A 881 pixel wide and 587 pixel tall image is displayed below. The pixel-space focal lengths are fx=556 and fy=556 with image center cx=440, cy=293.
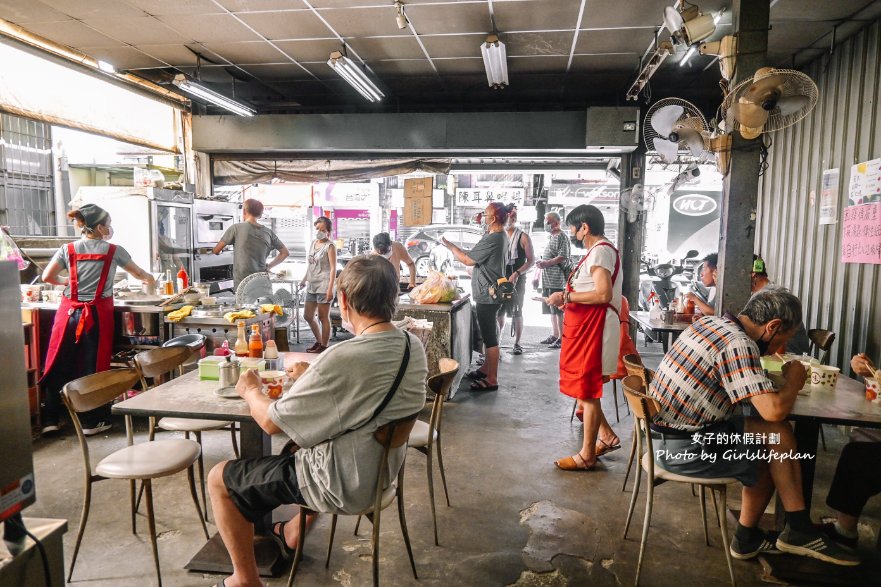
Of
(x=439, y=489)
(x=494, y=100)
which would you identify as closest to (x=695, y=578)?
(x=439, y=489)

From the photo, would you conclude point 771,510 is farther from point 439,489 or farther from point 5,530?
point 5,530

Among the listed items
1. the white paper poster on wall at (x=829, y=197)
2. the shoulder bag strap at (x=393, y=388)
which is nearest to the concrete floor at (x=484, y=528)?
the shoulder bag strap at (x=393, y=388)

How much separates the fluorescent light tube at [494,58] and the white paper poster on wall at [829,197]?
3.22 m

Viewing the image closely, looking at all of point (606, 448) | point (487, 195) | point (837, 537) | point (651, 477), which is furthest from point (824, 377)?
point (487, 195)

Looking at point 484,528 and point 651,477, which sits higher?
point 651,477

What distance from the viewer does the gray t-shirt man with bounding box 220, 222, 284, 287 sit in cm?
638

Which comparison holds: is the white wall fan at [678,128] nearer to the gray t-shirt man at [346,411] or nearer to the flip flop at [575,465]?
the flip flop at [575,465]

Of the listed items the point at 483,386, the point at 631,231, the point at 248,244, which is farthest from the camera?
the point at 631,231

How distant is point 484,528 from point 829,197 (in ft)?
14.4

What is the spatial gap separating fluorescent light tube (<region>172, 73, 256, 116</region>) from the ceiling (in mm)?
363

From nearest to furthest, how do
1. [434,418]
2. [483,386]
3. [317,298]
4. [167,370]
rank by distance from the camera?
1. [434,418]
2. [167,370]
3. [483,386]
4. [317,298]

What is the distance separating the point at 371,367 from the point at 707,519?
2.38 metres

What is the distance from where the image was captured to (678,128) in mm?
4746

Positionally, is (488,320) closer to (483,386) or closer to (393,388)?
(483,386)
